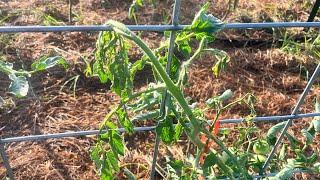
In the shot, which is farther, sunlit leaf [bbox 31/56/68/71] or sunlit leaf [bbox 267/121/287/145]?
sunlit leaf [bbox 267/121/287/145]

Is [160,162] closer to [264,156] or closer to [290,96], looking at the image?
[264,156]

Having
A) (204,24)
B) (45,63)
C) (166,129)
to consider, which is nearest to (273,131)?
(166,129)

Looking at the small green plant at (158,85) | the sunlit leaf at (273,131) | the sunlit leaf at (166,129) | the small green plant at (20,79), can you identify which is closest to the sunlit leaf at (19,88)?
the small green plant at (20,79)

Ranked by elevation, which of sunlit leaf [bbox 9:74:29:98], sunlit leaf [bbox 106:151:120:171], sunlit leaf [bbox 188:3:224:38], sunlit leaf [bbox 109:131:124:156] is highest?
sunlit leaf [bbox 188:3:224:38]

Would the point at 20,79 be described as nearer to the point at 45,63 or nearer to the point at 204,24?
the point at 45,63

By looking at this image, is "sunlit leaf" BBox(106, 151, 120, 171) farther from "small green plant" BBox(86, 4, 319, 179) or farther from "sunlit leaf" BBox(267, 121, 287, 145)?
"sunlit leaf" BBox(267, 121, 287, 145)

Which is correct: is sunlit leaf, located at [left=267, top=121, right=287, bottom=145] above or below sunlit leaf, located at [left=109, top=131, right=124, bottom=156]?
below

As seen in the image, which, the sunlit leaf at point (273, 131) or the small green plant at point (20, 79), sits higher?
the small green plant at point (20, 79)

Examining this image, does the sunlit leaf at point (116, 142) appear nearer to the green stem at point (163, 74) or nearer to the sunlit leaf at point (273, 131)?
the green stem at point (163, 74)

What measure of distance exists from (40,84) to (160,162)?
69 cm

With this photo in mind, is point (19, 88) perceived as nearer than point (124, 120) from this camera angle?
Yes

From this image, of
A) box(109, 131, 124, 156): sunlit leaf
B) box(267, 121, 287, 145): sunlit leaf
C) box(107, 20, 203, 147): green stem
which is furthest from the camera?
box(267, 121, 287, 145): sunlit leaf

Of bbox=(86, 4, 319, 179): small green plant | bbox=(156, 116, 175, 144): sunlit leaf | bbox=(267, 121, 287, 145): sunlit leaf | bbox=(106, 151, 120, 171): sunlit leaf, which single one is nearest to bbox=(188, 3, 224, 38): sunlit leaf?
bbox=(86, 4, 319, 179): small green plant

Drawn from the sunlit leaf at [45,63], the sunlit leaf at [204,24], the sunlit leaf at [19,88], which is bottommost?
the sunlit leaf at [19,88]
